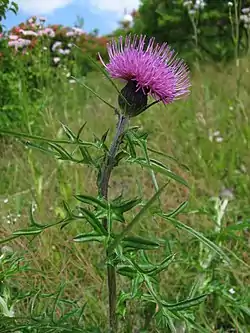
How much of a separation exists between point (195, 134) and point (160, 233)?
144cm

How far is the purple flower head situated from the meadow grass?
17 centimetres

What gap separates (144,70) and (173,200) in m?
1.49

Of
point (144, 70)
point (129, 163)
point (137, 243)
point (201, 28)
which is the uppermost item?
point (201, 28)

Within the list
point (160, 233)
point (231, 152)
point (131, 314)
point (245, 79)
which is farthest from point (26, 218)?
point (245, 79)

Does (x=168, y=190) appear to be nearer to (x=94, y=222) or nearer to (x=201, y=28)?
(x=94, y=222)

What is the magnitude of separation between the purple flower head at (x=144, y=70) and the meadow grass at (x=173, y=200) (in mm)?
174

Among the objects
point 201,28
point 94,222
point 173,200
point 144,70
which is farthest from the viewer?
point 201,28

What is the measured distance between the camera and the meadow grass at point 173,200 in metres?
1.87

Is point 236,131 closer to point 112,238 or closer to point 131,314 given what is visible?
point 131,314

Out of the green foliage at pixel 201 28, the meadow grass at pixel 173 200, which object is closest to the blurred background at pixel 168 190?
the meadow grass at pixel 173 200

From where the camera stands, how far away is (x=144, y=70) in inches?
47.4

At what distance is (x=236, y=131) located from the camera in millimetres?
3318

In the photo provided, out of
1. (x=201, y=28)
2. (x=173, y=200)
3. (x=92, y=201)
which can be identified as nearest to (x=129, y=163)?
(x=92, y=201)

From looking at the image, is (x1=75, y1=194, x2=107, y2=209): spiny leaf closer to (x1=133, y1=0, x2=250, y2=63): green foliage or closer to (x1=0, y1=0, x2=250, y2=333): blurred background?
(x1=0, y1=0, x2=250, y2=333): blurred background
